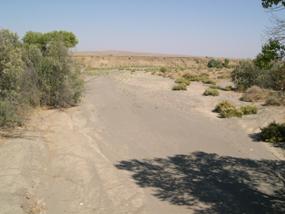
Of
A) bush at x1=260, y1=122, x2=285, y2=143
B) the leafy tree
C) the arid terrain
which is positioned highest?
the leafy tree

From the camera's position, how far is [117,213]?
8758 mm

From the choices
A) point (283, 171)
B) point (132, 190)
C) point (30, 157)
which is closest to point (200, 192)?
point (132, 190)

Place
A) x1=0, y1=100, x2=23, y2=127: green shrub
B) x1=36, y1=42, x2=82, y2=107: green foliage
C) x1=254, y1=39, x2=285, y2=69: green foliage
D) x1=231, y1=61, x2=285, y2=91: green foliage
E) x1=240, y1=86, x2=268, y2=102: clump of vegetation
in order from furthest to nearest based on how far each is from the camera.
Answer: x1=231, y1=61, x2=285, y2=91: green foliage, x1=240, y1=86, x2=268, y2=102: clump of vegetation, x1=36, y1=42, x2=82, y2=107: green foliage, x1=0, y1=100, x2=23, y2=127: green shrub, x1=254, y1=39, x2=285, y2=69: green foliage

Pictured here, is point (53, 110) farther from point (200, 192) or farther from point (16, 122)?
point (200, 192)

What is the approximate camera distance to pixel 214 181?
11.0 m

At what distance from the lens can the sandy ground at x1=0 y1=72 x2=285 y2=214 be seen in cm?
930

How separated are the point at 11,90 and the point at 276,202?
1110cm

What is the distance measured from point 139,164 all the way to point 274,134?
6.19m

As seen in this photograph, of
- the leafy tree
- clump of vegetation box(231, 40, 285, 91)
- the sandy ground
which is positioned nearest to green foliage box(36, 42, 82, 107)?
the sandy ground

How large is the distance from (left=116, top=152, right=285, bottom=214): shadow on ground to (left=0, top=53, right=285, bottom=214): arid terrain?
0.9 inches

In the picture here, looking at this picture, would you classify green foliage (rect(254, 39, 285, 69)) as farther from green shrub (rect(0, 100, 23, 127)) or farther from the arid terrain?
green shrub (rect(0, 100, 23, 127))

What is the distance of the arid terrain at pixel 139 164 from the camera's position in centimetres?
932

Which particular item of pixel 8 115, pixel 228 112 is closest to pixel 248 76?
pixel 228 112

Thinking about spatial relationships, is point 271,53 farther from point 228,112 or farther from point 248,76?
point 248,76
